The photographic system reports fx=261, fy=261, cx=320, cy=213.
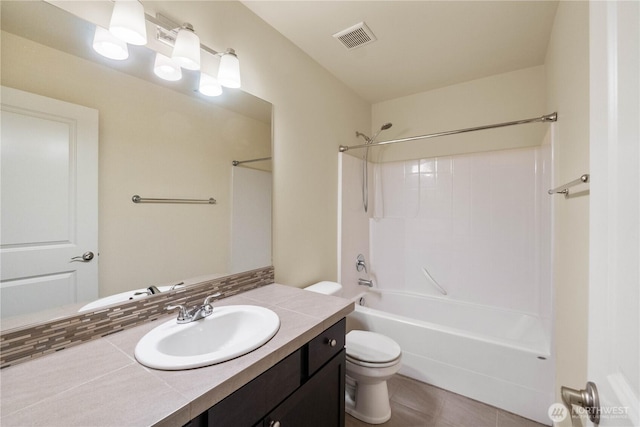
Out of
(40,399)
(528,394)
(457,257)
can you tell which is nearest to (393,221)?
(457,257)

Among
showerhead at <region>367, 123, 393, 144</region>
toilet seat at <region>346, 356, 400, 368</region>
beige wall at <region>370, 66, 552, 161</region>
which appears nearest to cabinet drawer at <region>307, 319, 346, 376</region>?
toilet seat at <region>346, 356, 400, 368</region>

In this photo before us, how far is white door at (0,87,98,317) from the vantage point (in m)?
0.76

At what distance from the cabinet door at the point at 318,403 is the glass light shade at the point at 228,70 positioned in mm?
1414

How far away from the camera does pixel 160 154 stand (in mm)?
1111

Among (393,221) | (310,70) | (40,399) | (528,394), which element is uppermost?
(310,70)

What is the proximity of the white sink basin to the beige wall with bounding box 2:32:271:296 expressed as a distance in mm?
263

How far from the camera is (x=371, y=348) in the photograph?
164cm

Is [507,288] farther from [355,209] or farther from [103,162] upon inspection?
[103,162]

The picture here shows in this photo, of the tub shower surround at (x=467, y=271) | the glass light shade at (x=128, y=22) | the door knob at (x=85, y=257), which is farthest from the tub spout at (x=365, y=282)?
the glass light shade at (x=128, y=22)

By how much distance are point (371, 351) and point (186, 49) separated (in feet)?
6.10

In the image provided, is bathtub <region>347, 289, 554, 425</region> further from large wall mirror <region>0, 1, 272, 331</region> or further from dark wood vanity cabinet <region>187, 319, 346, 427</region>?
large wall mirror <region>0, 1, 272, 331</region>

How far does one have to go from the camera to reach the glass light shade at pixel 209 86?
1.28 metres

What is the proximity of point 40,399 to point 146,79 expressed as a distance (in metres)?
1.09

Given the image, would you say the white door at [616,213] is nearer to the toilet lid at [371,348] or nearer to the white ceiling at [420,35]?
the toilet lid at [371,348]
